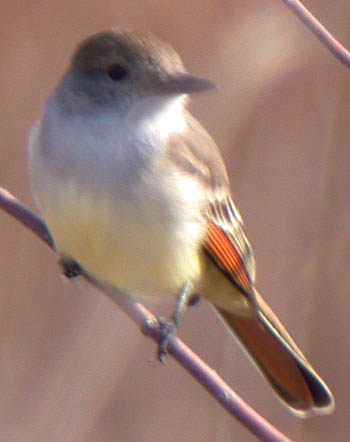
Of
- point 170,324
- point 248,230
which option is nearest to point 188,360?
point 170,324

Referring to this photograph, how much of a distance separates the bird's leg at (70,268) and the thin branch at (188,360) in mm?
47

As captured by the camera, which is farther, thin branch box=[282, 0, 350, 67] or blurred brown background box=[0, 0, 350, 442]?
blurred brown background box=[0, 0, 350, 442]

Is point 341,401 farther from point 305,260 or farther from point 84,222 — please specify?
point 84,222

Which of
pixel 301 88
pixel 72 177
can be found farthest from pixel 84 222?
pixel 301 88

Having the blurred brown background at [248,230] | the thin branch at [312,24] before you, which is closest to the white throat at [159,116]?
the thin branch at [312,24]

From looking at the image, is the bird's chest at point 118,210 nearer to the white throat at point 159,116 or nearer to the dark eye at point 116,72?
the white throat at point 159,116

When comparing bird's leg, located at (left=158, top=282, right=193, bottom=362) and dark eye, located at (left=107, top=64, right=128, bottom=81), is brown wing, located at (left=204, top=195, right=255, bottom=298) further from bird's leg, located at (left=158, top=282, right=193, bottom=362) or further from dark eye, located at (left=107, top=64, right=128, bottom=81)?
dark eye, located at (left=107, top=64, right=128, bottom=81)

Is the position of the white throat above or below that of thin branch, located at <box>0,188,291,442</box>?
above

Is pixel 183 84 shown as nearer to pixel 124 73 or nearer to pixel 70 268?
pixel 124 73

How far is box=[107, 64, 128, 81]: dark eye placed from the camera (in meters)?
2.45

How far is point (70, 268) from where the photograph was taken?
2650 mm

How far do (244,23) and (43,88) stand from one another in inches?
31.6

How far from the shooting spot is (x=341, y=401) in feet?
14.3

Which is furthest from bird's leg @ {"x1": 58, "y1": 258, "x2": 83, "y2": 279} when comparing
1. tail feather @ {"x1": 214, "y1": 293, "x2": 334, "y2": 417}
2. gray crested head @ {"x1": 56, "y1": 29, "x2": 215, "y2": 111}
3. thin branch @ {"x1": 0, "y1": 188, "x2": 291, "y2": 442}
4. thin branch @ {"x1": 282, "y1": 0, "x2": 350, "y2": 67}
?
thin branch @ {"x1": 282, "y1": 0, "x2": 350, "y2": 67}
